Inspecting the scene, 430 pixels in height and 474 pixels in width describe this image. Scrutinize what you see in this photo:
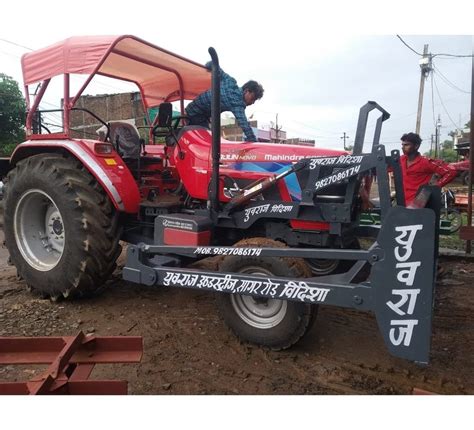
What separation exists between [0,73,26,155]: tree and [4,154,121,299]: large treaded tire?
1450 centimetres

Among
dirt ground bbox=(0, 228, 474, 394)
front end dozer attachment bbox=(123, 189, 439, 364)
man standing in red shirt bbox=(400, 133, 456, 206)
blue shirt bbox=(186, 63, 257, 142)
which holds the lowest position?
dirt ground bbox=(0, 228, 474, 394)

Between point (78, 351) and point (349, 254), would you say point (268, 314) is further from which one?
point (78, 351)

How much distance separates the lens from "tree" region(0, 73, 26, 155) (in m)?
16.3

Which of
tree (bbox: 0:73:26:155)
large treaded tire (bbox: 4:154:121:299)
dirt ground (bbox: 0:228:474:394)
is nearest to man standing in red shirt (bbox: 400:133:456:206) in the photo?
dirt ground (bbox: 0:228:474:394)

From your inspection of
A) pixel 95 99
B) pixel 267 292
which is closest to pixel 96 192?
pixel 267 292

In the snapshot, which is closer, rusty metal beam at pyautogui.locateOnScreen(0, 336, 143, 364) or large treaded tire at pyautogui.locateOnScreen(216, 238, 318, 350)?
rusty metal beam at pyautogui.locateOnScreen(0, 336, 143, 364)

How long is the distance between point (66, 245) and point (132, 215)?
67 cm

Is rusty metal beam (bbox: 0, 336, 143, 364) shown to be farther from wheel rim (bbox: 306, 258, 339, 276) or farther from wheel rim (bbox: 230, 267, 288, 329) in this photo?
wheel rim (bbox: 306, 258, 339, 276)

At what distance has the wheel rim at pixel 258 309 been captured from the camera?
2.92m

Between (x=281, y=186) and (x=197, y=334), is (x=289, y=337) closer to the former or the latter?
(x=197, y=334)

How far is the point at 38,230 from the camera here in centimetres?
416

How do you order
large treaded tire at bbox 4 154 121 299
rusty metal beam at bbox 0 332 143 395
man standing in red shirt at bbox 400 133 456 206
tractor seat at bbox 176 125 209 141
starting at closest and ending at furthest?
1. rusty metal beam at bbox 0 332 143 395
2. large treaded tire at bbox 4 154 121 299
3. tractor seat at bbox 176 125 209 141
4. man standing in red shirt at bbox 400 133 456 206

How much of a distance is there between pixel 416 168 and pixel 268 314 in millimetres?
2738

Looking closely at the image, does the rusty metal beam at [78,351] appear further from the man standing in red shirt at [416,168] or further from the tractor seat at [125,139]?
the man standing in red shirt at [416,168]
